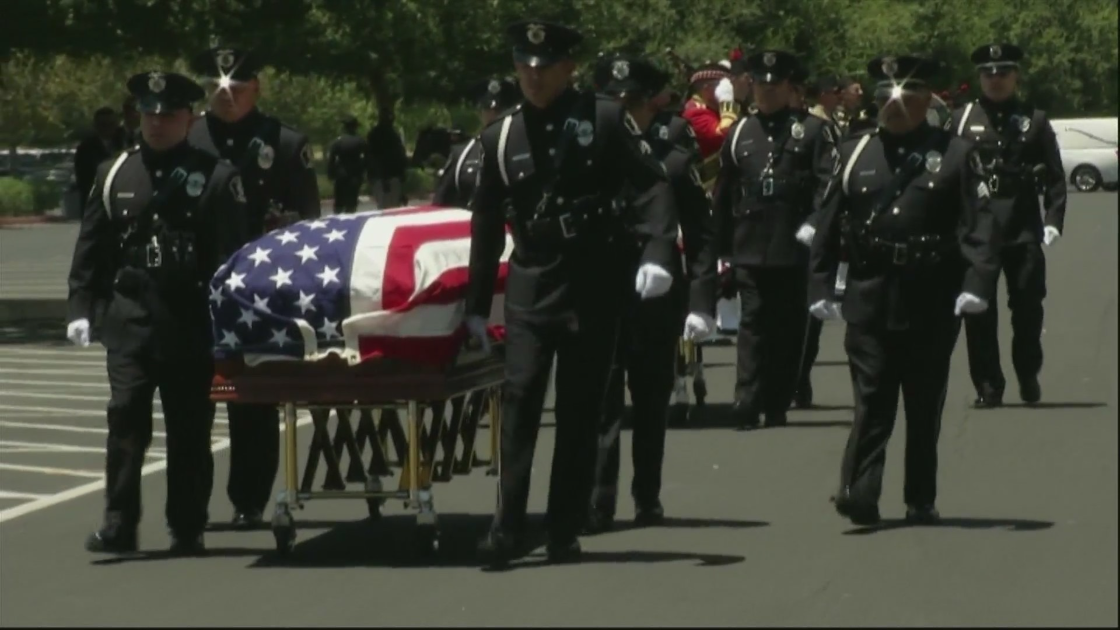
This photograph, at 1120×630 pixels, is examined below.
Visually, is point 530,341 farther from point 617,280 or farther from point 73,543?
point 73,543

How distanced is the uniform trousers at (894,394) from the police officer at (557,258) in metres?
1.16

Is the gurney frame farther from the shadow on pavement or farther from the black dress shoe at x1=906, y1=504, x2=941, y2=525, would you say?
the black dress shoe at x1=906, y1=504, x2=941, y2=525

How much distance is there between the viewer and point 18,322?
79.1 ft

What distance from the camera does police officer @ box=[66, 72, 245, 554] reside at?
9.80 m

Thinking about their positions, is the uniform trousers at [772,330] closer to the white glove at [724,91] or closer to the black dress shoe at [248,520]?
the white glove at [724,91]

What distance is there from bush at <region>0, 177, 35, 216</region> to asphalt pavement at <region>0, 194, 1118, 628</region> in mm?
37102

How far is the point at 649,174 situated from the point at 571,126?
333 mm

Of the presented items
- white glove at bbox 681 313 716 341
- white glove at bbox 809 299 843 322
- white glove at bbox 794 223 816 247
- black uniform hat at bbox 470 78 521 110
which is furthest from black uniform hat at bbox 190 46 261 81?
white glove at bbox 794 223 816 247

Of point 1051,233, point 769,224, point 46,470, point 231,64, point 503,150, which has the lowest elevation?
point 46,470

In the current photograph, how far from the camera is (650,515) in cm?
1063

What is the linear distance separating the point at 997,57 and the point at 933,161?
4.97m

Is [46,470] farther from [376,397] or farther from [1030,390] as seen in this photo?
[1030,390]

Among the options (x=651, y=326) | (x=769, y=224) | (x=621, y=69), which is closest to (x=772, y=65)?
(x=769, y=224)

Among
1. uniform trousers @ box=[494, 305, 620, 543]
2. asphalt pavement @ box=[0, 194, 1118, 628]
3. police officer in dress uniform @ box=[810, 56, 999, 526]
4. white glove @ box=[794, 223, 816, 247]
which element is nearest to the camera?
asphalt pavement @ box=[0, 194, 1118, 628]
